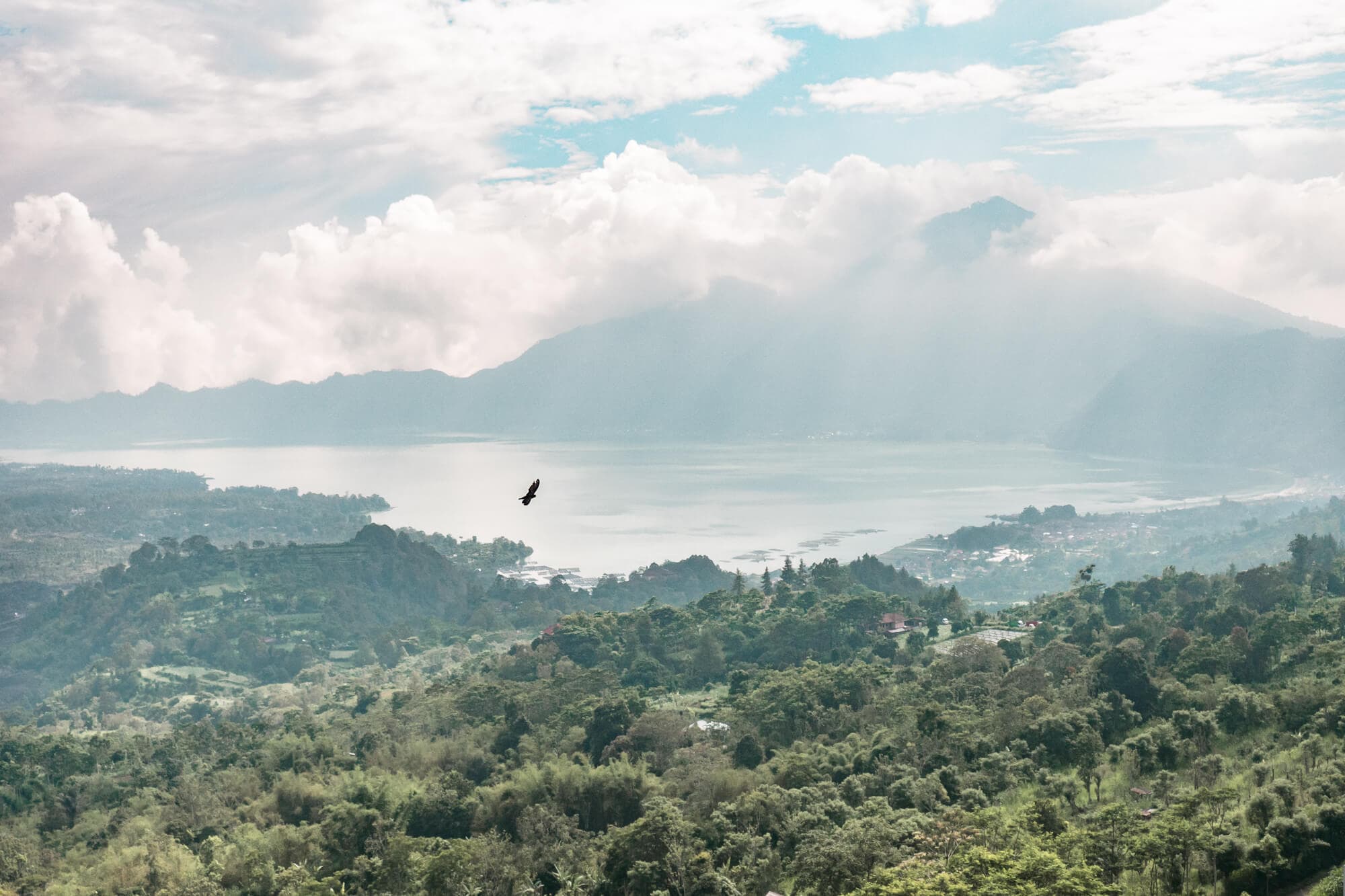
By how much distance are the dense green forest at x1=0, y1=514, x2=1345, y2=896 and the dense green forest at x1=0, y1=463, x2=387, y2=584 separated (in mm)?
38787

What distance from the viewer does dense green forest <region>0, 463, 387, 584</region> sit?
66.7m

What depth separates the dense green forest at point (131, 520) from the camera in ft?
219

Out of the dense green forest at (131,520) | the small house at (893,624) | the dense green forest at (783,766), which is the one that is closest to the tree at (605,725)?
the dense green forest at (783,766)

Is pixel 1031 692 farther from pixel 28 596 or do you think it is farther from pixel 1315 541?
pixel 28 596

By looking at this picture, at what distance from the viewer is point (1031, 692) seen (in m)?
21.6

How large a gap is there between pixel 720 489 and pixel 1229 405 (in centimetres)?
6386

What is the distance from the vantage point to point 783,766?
58.9 feet

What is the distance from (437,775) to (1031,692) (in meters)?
12.2

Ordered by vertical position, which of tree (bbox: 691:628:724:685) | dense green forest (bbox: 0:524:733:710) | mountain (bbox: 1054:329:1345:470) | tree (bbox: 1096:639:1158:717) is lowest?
dense green forest (bbox: 0:524:733:710)

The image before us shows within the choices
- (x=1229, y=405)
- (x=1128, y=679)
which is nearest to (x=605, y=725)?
(x=1128, y=679)

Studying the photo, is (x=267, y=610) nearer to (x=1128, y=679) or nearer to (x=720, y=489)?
(x=1128, y=679)

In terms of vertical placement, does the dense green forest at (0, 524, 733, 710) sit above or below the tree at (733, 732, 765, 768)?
below

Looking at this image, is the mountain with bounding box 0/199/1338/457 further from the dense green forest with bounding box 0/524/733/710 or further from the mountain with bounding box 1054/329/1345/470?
the dense green forest with bounding box 0/524/733/710

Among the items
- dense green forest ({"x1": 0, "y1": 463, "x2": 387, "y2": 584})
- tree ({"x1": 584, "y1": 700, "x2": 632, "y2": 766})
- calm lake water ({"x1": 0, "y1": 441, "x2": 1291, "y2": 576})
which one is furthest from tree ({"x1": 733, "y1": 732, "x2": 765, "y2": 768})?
dense green forest ({"x1": 0, "y1": 463, "x2": 387, "y2": 584})
